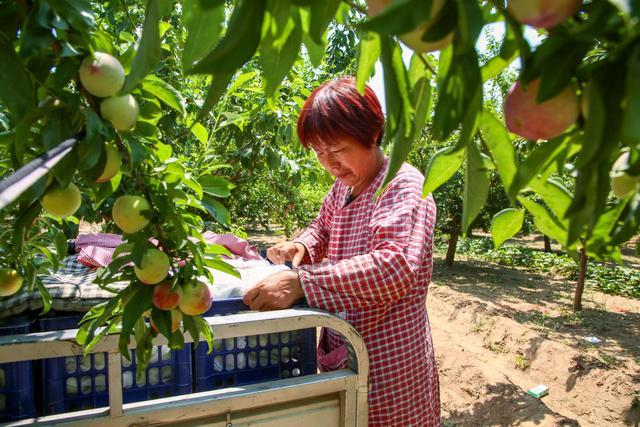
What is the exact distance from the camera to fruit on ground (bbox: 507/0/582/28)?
31 cm

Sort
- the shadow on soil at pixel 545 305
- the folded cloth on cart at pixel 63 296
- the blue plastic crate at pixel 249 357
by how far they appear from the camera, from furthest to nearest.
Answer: the shadow on soil at pixel 545 305
the blue plastic crate at pixel 249 357
the folded cloth on cart at pixel 63 296

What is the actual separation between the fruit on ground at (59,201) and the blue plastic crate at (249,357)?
72 cm

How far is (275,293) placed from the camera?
1.27 metres

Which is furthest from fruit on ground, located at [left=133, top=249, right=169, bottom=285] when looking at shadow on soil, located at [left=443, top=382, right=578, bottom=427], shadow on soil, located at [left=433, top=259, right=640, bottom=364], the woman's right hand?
shadow on soil, located at [left=433, top=259, right=640, bottom=364]

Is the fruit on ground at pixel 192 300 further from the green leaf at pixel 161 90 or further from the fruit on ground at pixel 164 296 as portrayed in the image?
the green leaf at pixel 161 90

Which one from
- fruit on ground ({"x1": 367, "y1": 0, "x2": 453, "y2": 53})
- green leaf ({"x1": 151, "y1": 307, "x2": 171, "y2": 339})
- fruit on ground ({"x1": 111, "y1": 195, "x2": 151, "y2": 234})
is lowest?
green leaf ({"x1": 151, "y1": 307, "x2": 171, "y2": 339})

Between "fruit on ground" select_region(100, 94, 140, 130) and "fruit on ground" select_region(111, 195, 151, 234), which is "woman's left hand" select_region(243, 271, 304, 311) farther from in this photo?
"fruit on ground" select_region(100, 94, 140, 130)

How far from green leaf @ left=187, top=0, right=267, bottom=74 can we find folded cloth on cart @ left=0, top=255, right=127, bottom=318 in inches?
38.7

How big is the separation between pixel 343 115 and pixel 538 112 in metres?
1.11

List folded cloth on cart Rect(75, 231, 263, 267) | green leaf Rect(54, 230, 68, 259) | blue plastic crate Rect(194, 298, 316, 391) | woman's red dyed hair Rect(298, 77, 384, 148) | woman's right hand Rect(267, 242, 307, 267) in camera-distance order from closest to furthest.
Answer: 1. green leaf Rect(54, 230, 68, 259)
2. blue plastic crate Rect(194, 298, 316, 391)
3. woman's red dyed hair Rect(298, 77, 384, 148)
4. folded cloth on cart Rect(75, 231, 263, 267)
5. woman's right hand Rect(267, 242, 307, 267)

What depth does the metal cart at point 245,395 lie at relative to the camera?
0.98 meters

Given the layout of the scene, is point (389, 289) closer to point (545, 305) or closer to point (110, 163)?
point (110, 163)

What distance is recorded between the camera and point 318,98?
58.6 inches

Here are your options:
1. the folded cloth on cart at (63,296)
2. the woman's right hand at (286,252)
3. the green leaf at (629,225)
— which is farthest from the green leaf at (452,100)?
the woman's right hand at (286,252)
